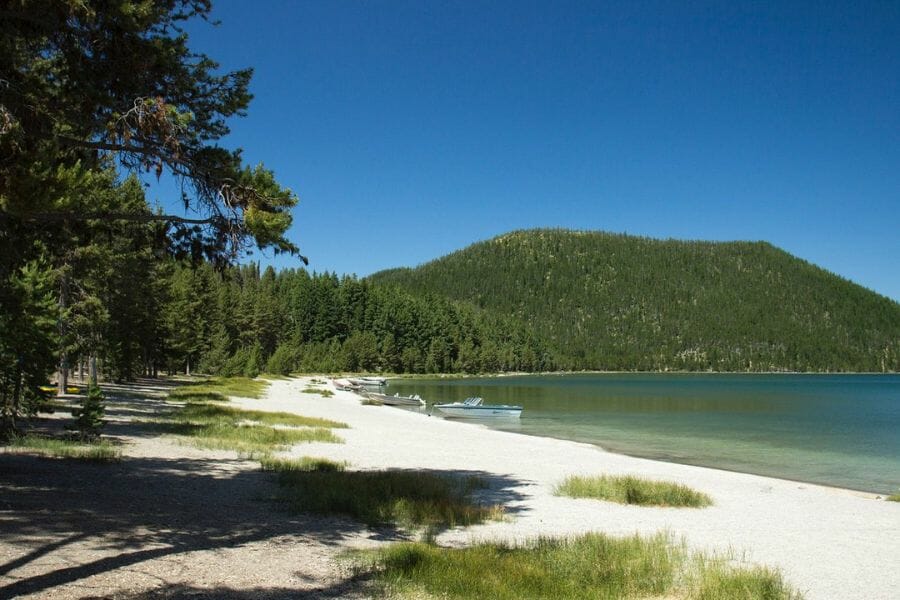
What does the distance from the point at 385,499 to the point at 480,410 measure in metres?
35.0

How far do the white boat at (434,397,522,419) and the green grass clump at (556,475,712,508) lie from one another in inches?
1179

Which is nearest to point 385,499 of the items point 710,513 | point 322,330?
point 710,513

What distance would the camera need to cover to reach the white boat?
4560cm

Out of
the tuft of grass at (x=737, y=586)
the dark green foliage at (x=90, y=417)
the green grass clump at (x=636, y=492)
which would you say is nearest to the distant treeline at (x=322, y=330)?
the dark green foliage at (x=90, y=417)

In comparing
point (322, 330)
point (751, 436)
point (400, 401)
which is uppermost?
point (322, 330)

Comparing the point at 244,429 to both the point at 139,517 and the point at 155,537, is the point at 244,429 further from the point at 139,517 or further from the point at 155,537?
the point at 155,537

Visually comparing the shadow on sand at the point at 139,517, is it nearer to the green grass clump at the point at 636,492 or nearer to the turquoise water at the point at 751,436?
the green grass clump at the point at 636,492

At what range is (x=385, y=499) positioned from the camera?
38.1ft

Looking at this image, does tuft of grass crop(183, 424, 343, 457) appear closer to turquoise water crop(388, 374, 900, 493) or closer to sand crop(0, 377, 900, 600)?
sand crop(0, 377, 900, 600)

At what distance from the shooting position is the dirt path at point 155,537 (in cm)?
621

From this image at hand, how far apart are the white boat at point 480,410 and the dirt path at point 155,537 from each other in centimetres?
3305

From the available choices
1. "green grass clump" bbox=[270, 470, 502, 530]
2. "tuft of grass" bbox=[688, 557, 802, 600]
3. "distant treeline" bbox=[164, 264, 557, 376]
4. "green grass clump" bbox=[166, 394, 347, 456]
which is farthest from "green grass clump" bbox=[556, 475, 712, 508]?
"distant treeline" bbox=[164, 264, 557, 376]

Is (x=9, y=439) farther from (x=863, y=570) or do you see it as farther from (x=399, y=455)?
(x=863, y=570)

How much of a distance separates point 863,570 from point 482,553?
5778 mm
